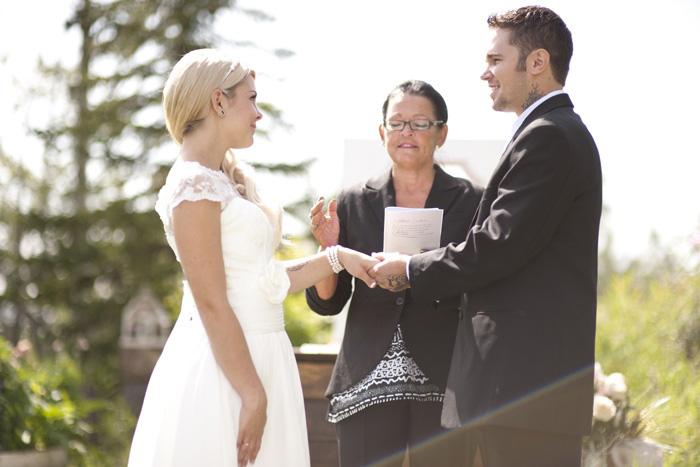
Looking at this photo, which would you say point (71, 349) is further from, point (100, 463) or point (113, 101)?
point (100, 463)

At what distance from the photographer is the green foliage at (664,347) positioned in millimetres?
5754

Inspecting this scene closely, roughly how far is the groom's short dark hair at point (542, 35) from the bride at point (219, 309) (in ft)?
3.14

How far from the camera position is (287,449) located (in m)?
2.69

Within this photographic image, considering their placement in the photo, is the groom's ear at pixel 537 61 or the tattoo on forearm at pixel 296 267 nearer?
the groom's ear at pixel 537 61

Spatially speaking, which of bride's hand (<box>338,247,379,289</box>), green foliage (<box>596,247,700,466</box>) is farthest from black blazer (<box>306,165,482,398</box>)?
green foliage (<box>596,247,700,466</box>)

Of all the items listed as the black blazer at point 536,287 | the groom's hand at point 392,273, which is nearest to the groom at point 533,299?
the black blazer at point 536,287

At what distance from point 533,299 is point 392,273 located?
0.60 meters

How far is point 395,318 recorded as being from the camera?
320cm

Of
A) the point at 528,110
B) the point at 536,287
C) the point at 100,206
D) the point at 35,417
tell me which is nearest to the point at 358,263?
the point at 536,287

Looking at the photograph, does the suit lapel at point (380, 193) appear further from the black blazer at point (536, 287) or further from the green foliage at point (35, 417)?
the green foliage at point (35, 417)

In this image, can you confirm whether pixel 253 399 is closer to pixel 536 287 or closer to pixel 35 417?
pixel 536 287

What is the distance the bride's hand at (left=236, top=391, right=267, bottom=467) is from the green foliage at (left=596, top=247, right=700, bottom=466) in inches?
143

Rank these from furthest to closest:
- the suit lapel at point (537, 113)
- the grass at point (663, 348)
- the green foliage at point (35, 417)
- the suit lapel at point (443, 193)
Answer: the grass at point (663, 348)
the green foliage at point (35, 417)
the suit lapel at point (443, 193)
the suit lapel at point (537, 113)

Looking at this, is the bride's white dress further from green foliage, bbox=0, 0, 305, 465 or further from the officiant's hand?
green foliage, bbox=0, 0, 305, 465
